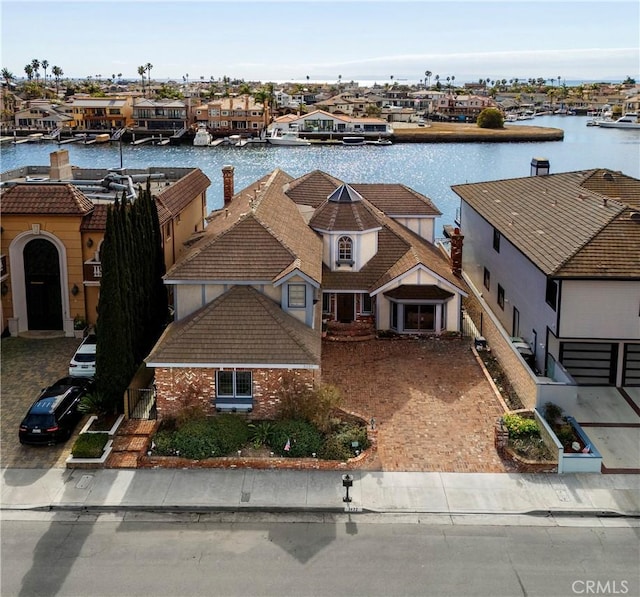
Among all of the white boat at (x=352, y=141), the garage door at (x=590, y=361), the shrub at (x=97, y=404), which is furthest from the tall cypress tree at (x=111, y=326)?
the white boat at (x=352, y=141)

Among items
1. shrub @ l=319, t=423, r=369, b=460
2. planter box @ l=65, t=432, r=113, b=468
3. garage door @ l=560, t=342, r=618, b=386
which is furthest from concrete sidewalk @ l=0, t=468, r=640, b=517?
garage door @ l=560, t=342, r=618, b=386

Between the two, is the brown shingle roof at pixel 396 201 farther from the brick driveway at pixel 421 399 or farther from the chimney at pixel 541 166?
the brick driveway at pixel 421 399

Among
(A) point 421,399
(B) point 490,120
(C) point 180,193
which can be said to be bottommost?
(A) point 421,399

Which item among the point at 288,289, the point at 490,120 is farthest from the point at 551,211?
the point at 490,120

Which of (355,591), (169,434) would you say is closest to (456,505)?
(355,591)

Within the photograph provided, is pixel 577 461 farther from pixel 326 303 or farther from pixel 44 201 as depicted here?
pixel 44 201
